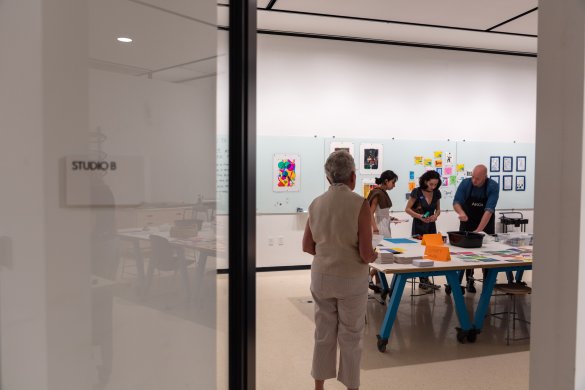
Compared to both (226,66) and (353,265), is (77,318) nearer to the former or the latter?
(226,66)

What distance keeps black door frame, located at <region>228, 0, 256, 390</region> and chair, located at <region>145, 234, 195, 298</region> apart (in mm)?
153

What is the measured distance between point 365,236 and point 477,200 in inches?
125

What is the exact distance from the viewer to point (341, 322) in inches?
101

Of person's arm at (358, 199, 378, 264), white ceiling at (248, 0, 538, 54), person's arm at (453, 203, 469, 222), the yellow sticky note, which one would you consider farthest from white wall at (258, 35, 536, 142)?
person's arm at (358, 199, 378, 264)

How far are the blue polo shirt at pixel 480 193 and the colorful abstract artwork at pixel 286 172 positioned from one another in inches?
91.2

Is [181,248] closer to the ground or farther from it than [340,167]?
closer to the ground

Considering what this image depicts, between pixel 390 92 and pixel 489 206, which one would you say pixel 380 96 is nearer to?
pixel 390 92

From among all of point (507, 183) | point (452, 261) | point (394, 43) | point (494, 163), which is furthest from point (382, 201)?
point (507, 183)

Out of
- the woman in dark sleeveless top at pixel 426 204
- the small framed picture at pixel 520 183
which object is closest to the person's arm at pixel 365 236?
the woman in dark sleeveless top at pixel 426 204

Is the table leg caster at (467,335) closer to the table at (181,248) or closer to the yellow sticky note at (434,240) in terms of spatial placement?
the yellow sticky note at (434,240)

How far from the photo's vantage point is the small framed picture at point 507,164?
7527mm

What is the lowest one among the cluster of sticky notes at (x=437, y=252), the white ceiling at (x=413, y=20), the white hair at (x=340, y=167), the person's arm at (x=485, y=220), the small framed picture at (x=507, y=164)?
the cluster of sticky notes at (x=437, y=252)

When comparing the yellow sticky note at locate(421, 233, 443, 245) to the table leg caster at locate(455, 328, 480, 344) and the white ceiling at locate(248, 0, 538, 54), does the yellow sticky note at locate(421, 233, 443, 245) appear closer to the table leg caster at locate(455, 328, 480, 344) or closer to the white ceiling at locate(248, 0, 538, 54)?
the table leg caster at locate(455, 328, 480, 344)

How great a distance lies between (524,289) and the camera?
372 cm
